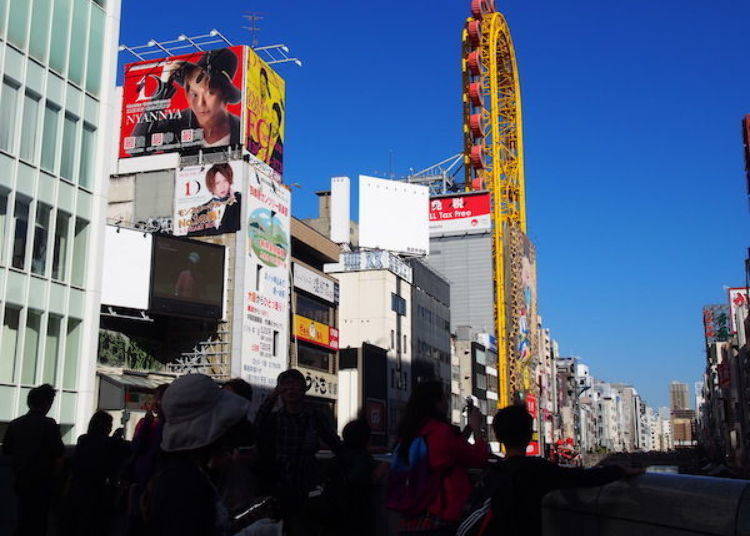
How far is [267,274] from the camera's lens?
53062 mm

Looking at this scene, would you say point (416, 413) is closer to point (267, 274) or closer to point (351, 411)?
point (267, 274)

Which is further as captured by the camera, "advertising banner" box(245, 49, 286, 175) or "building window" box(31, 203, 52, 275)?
"advertising banner" box(245, 49, 286, 175)

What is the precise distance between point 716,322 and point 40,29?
158892 millimetres

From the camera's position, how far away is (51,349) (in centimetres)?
2822

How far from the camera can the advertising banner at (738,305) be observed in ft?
370

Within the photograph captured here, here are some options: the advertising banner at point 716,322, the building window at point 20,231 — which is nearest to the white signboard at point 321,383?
the building window at point 20,231

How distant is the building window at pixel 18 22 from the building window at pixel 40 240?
5133mm

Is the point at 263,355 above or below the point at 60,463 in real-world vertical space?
above

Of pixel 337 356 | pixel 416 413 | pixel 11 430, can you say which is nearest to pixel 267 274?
pixel 337 356

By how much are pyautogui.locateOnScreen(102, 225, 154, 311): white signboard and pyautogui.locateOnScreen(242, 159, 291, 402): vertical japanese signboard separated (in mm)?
6920

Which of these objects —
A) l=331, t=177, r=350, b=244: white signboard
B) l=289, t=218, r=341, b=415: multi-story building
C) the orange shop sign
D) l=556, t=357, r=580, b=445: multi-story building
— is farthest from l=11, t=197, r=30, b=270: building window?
l=556, t=357, r=580, b=445: multi-story building

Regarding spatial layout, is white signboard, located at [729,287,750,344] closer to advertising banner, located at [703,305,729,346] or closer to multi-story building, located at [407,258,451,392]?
advertising banner, located at [703,305,729,346]

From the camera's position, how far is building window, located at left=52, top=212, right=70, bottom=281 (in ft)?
94.6

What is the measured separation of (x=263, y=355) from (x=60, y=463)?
4310cm
